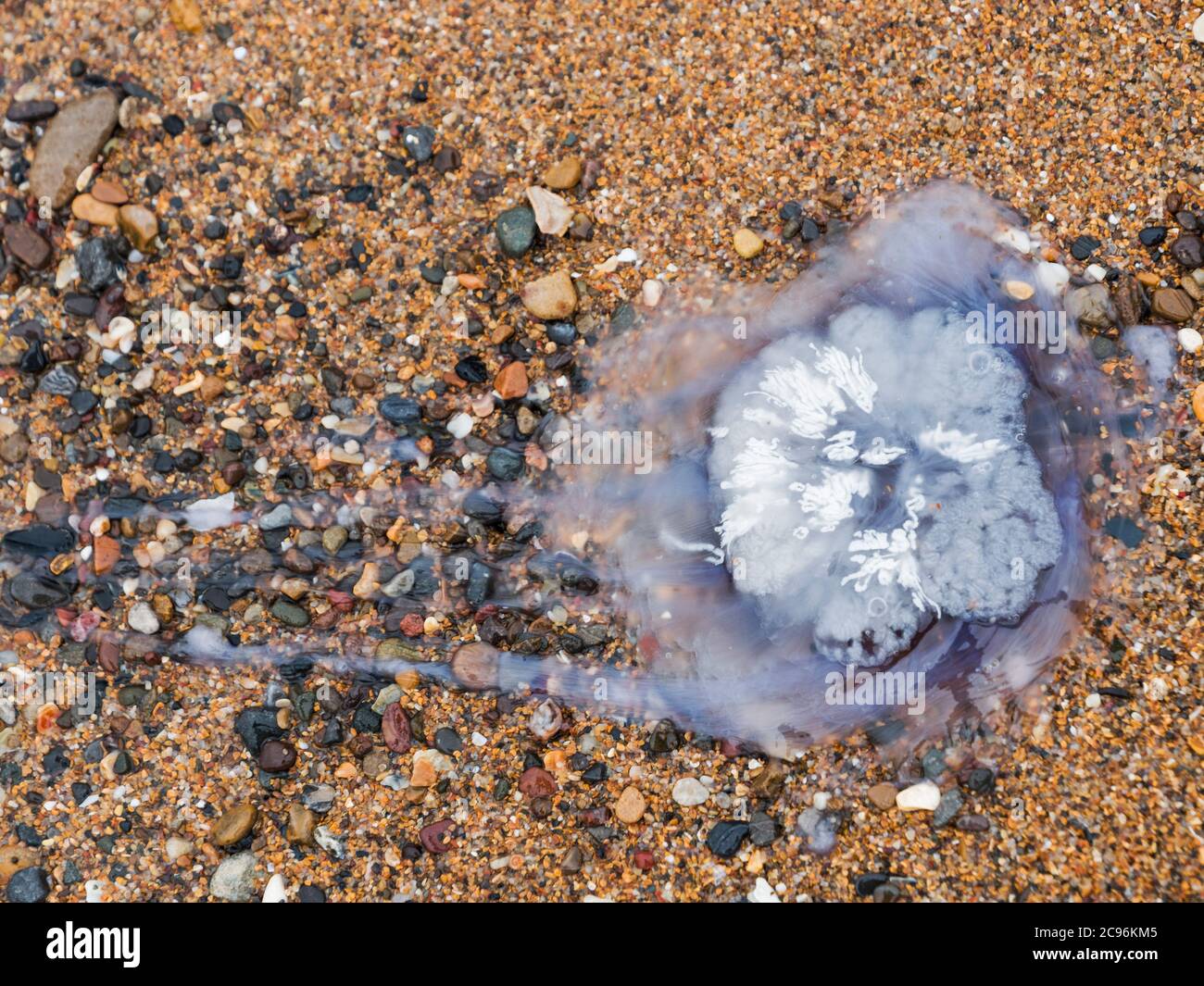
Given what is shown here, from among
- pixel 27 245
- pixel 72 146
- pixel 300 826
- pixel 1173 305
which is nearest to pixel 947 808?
pixel 1173 305

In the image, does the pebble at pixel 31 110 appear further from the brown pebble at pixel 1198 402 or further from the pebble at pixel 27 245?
the brown pebble at pixel 1198 402

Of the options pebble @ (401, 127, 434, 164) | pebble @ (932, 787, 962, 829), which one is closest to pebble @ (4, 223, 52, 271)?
pebble @ (401, 127, 434, 164)

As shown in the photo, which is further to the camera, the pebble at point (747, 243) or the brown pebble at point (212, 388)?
the brown pebble at point (212, 388)

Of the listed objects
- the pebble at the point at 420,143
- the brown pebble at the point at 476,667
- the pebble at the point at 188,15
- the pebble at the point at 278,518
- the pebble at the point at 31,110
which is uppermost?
the pebble at the point at 188,15

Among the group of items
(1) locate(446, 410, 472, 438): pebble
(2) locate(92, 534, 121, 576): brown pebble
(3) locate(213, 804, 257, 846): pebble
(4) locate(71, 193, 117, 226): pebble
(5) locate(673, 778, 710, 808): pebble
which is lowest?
(3) locate(213, 804, 257, 846): pebble

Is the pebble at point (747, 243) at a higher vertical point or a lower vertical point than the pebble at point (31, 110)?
lower

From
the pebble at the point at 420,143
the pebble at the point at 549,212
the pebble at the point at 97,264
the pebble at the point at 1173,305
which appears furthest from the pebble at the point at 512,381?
the pebble at the point at 1173,305

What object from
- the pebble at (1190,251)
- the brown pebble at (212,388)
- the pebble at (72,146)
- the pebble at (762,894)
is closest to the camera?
the pebble at (762,894)

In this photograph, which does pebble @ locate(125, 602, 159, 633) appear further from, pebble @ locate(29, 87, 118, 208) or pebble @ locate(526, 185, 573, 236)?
pebble @ locate(526, 185, 573, 236)
